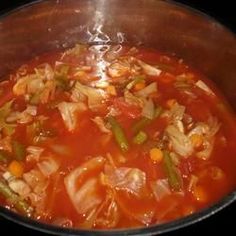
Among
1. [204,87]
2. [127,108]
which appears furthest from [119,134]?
[204,87]

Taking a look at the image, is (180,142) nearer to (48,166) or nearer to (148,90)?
(148,90)

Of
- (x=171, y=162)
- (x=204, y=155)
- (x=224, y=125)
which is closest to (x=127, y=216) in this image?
(x=171, y=162)

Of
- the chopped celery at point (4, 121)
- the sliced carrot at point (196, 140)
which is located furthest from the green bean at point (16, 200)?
the sliced carrot at point (196, 140)

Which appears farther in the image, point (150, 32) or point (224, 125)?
point (150, 32)

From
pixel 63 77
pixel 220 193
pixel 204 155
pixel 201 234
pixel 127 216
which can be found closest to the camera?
pixel 201 234

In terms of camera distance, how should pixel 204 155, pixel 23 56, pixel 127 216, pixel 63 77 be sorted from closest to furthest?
pixel 127 216 < pixel 204 155 < pixel 63 77 < pixel 23 56

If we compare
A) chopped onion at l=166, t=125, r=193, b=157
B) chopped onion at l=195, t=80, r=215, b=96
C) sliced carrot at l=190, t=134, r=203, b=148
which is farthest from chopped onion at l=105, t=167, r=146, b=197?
chopped onion at l=195, t=80, r=215, b=96

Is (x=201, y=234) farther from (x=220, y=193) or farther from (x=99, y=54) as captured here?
Answer: (x=99, y=54)
